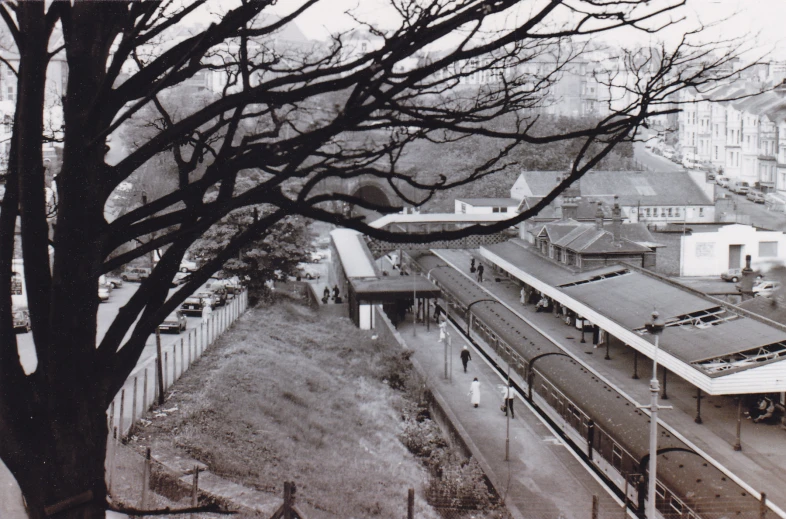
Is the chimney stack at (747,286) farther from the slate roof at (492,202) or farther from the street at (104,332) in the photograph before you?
the slate roof at (492,202)

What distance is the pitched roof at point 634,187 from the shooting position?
1902 inches

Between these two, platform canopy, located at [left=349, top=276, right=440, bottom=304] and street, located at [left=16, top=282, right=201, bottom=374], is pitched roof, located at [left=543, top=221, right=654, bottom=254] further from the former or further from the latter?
street, located at [left=16, top=282, right=201, bottom=374]

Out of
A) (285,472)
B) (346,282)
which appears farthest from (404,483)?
(346,282)

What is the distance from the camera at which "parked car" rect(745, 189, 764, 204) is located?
52456 mm

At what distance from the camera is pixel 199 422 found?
1391cm

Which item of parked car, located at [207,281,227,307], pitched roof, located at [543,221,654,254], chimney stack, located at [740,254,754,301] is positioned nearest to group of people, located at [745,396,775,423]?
chimney stack, located at [740,254,754,301]

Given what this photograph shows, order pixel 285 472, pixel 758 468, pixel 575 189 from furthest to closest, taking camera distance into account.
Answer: pixel 575 189
pixel 758 468
pixel 285 472

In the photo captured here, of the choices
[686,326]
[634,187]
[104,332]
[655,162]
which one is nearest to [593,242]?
[686,326]

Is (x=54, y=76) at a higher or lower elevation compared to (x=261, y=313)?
higher

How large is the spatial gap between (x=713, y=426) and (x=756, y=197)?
39445 mm

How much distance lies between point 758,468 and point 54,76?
14.0m

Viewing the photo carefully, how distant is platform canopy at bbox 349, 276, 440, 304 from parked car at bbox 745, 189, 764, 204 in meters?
31.1

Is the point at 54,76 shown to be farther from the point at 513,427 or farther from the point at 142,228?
the point at 513,427

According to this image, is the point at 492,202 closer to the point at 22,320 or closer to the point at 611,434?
the point at 22,320
